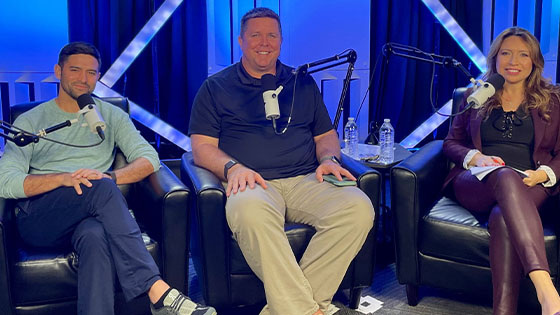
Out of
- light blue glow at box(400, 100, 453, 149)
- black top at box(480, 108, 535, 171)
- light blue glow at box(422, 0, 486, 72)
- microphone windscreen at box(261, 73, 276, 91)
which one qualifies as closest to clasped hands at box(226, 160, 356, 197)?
microphone windscreen at box(261, 73, 276, 91)

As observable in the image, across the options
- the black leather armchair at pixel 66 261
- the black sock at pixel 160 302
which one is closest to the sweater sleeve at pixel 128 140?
the black leather armchair at pixel 66 261

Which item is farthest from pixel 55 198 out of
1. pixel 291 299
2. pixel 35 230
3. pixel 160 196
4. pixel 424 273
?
pixel 424 273

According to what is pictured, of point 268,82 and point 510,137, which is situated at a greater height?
point 268,82

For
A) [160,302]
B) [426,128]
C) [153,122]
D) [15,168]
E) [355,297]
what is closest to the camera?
[160,302]

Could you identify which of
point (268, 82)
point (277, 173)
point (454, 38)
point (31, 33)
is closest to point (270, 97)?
point (268, 82)

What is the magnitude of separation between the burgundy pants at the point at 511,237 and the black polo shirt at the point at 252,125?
0.78 m

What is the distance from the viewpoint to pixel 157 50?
10.9 feet

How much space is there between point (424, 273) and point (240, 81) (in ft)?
3.63

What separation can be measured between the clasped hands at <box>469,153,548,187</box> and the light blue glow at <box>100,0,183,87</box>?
6.49ft

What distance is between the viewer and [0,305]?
171 centimetres

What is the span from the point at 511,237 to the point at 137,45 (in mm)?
2312

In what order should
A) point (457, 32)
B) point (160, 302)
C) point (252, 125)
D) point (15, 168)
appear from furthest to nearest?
1. point (457, 32)
2. point (252, 125)
3. point (15, 168)
4. point (160, 302)

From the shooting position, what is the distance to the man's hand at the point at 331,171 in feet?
6.91

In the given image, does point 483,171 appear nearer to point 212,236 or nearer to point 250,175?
point 250,175
